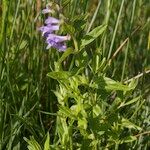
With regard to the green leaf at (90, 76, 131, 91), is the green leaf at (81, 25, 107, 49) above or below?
above

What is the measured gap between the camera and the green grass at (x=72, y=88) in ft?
3.42

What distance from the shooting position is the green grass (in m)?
1.04

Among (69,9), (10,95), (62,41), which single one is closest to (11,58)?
(10,95)

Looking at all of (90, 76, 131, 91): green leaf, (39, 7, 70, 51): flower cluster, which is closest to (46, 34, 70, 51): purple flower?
(39, 7, 70, 51): flower cluster

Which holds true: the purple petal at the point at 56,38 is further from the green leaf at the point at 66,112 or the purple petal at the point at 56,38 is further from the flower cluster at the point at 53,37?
the green leaf at the point at 66,112

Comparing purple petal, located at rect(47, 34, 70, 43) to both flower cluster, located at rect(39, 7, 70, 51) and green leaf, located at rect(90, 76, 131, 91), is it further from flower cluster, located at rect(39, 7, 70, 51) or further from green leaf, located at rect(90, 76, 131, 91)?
green leaf, located at rect(90, 76, 131, 91)

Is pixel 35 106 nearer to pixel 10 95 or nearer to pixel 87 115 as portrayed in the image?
pixel 10 95

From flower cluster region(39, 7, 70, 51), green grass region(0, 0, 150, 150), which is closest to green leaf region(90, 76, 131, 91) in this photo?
green grass region(0, 0, 150, 150)

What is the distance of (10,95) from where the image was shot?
1330 mm

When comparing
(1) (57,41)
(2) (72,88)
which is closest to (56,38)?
(1) (57,41)

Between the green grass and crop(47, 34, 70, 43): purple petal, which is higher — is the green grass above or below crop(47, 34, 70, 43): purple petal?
below

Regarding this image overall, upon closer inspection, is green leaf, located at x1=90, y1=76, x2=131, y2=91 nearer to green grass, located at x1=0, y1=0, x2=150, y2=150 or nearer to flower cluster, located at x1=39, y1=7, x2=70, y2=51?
green grass, located at x1=0, y1=0, x2=150, y2=150

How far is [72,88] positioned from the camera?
1.04 m

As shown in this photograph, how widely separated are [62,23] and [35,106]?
44 cm
